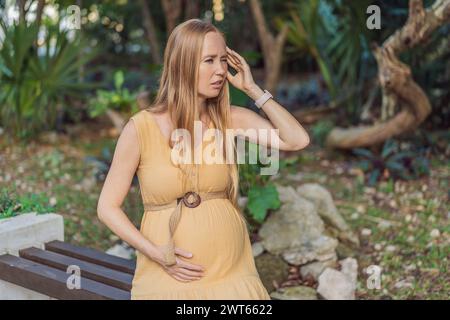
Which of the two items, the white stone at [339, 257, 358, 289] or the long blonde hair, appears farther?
the white stone at [339, 257, 358, 289]

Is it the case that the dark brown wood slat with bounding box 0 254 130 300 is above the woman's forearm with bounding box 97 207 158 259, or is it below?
below

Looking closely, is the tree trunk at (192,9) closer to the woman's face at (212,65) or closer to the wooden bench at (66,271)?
the wooden bench at (66,271)

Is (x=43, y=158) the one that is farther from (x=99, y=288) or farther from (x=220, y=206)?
(x=220, y=206)

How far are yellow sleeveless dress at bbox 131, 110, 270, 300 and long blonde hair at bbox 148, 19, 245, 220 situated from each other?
9cm

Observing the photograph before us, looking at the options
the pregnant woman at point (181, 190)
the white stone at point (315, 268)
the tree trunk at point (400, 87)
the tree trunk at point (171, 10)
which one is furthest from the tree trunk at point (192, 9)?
the pregnant woman at point (181, 190)

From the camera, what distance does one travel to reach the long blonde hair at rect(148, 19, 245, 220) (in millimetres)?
2584

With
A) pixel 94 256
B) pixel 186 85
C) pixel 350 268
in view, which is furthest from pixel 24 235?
pixel 350 268

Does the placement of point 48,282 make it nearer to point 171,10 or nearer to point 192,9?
point 171,10

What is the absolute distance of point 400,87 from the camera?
5508 millimetres

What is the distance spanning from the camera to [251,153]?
4777 millimetres

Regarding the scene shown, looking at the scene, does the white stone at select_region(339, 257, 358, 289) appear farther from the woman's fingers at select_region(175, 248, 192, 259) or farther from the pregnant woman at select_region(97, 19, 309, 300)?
the woman's fingers at select_region(175, 248, 192, 259)

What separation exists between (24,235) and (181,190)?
1361 mm

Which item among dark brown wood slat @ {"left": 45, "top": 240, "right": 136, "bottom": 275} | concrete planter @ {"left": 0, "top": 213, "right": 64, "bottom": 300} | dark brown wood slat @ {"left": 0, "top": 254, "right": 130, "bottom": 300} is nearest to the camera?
dark brown wood slat @ {"left": 0, "top": 254, "right": 130, "bottom": 300}

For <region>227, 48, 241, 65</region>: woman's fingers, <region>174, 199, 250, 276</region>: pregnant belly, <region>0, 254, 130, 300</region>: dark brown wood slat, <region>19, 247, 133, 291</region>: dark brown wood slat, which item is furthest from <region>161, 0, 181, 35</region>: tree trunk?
<region>174, 199, 250, 276</region>: pregnant belly
